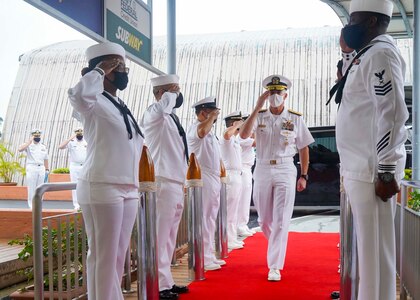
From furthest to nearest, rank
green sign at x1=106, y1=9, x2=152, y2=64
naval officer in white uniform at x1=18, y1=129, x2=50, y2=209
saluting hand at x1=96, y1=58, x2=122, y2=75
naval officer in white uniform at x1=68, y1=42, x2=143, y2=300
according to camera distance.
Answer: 1. naval officer in white uniform at x1=18, y1=129, x2=50, y2=209
2. green sign at x1=106, y1=9, x2=152, y2=64
3. saluting hand at x1=96, y1=58, x2=122, y2=75
4. naval officer in white uniform at x1=68, y1=42, x2=143, y2=300

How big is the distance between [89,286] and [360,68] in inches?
72.9

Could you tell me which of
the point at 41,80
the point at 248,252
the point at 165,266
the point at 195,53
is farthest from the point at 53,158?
the point at 165,266

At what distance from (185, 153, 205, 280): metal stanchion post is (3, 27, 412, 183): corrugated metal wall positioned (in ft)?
46.7

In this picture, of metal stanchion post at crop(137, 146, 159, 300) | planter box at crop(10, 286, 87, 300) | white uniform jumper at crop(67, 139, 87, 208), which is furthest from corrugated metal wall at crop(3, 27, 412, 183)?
metal stanchion post at crop(137, 146, 159, 300)

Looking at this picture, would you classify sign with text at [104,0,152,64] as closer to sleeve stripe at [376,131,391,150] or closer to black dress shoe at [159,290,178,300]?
black dress shoe at [159,290,178,300]

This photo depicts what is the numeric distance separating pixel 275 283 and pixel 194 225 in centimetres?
86

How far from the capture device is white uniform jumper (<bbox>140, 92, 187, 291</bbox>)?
14.4 ft

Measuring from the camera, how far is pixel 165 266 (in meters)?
4.45

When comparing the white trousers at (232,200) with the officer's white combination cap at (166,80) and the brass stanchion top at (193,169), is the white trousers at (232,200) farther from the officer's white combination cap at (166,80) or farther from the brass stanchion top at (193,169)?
the officer's white combination cap at (166,80)

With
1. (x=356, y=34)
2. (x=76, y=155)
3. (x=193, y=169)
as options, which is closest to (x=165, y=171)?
(x=193, y=169)

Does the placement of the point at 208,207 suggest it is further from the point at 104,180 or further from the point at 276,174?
the point at 104,180

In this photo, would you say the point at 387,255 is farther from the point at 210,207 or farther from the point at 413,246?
the point at 210,207

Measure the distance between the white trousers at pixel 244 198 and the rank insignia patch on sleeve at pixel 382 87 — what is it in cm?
558

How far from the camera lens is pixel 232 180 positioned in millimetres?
7457
